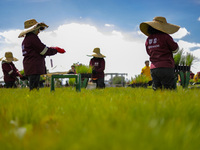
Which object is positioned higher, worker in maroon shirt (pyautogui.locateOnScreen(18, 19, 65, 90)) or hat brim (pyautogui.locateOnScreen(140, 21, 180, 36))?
hat brim (pyautogui.locateOnScreen(140, 21, 180, 36))

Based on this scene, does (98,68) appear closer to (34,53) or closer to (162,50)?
(34,53)

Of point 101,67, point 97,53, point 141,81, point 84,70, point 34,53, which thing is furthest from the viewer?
point 141,81

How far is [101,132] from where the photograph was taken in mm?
909

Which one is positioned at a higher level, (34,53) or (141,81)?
(34,53)

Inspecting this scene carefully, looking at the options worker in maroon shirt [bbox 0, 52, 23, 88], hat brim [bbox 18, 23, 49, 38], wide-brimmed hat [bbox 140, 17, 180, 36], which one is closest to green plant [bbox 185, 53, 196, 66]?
wide-brimmed hat [bbox 140, 17, 180, 36]

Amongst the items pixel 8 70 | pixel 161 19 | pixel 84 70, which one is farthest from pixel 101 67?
pixel 8 70

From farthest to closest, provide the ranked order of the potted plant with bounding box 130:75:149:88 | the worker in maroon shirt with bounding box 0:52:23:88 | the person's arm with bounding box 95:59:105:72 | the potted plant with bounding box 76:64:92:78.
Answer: the potted plant with bounding box 130:75:149:88 < the worker in maroon shirt with bounding box 0:52:23:88 < the person's arm with bounding box 95:59:105:72 < the potted plant with bounding box 76:64:92:78

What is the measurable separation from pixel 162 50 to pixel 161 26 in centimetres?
54

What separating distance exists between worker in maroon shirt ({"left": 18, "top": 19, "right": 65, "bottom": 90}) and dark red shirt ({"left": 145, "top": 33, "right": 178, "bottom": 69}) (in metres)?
2.32

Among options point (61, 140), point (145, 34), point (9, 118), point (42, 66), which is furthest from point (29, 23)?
point (61, 140)

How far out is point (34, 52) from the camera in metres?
4.50

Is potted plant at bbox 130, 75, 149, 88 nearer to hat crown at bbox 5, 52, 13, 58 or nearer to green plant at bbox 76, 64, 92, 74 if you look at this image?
green plant at bbox 76, 64, 92, 74

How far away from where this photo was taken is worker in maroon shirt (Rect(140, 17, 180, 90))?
13.4 ft

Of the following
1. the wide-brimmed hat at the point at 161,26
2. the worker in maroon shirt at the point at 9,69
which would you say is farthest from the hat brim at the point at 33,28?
the worker in maroon shirt at the point at 9,69
